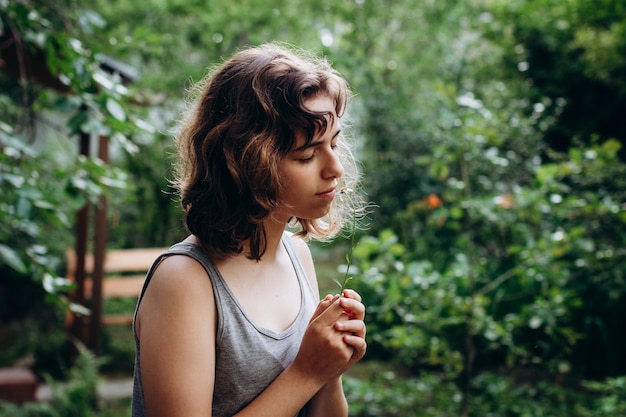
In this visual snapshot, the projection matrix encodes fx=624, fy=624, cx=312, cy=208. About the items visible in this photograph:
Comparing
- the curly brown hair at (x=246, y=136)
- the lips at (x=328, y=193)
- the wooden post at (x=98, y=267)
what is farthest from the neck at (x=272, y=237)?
the wooden post at (x=98, y=267)

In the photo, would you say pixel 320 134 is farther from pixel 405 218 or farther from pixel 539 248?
pixel 405 218

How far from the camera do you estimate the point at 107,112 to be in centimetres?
202

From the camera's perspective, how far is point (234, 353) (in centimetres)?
112

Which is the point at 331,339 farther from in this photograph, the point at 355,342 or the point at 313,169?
the point at 313,169

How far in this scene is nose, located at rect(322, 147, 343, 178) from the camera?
1.17 m

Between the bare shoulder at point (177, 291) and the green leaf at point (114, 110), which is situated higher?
the green leaf at point (114, 110)

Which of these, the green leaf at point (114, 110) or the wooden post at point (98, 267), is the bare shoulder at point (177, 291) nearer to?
the green leaf at point (114, 110)

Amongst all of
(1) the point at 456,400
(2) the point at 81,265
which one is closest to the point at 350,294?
(1) the point at 456,400

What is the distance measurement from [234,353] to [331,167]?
1.25 feet

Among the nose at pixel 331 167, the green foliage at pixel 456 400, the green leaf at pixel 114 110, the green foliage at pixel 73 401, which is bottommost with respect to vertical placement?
the green foliage at pixel 73 401

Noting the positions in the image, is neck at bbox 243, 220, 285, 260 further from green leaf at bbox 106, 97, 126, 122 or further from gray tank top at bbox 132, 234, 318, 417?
green leaf at bbox 106, 97, 126, 122

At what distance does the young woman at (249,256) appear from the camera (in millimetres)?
1058

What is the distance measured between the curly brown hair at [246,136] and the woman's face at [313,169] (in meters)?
0.01

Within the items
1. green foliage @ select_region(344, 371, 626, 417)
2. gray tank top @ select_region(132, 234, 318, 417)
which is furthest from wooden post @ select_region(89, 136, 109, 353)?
gray tank top @ select_region(132, 234, 318, 417)
